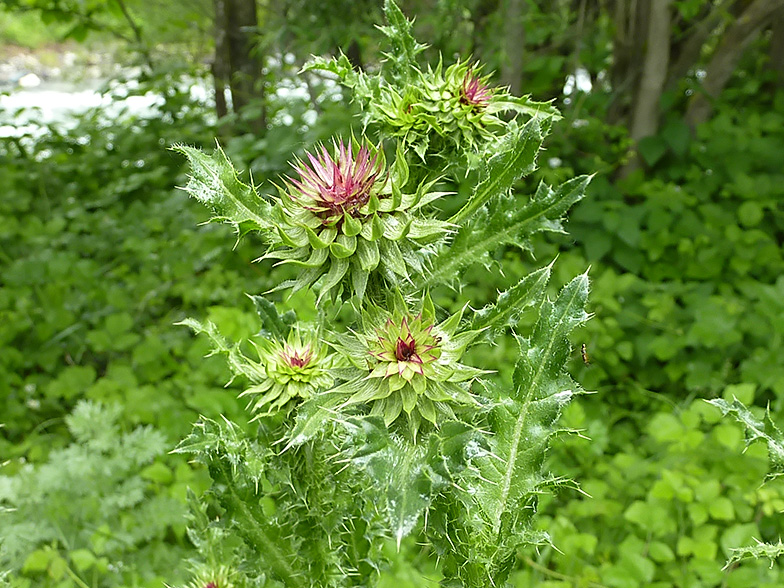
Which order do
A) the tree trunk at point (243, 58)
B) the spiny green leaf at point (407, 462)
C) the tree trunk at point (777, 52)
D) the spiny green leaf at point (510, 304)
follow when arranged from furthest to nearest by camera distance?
the tree trunk at point (243, 58), the tree trunk at point (777, 52), the spiny green leaf at point (510, 304), the spiny green leaf at point (407, 462)

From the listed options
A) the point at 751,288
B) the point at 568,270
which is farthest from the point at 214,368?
the point at 751,288

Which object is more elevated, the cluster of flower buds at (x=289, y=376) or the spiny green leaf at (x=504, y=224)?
the spiny green leaf at (x=504, y=224)

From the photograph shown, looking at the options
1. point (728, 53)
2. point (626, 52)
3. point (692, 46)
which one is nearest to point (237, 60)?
point (626, 52)

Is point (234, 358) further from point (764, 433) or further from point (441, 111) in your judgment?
point (764, 433)

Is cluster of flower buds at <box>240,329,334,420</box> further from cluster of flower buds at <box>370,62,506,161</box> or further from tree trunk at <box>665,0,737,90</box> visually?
tree trunk at <box>665,0,737,90</box>

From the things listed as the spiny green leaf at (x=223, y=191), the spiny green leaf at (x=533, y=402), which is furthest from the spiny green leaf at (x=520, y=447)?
the spiny green leaf at (x=223, y=191)

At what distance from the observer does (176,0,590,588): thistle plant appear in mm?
1079

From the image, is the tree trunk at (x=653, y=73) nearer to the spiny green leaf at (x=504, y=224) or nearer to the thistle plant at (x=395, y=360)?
the thistle plant at (x=395, y=360)

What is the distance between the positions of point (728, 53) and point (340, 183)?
4870 millimetres

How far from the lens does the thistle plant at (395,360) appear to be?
108cm

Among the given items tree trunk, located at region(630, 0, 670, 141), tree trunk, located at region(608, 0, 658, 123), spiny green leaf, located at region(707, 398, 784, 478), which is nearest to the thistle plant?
spiny green leaf, located at region(707, 398, 784, 478)

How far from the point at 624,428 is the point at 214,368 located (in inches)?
91.5

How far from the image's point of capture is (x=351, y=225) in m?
1.06

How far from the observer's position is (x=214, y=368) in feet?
12.1
